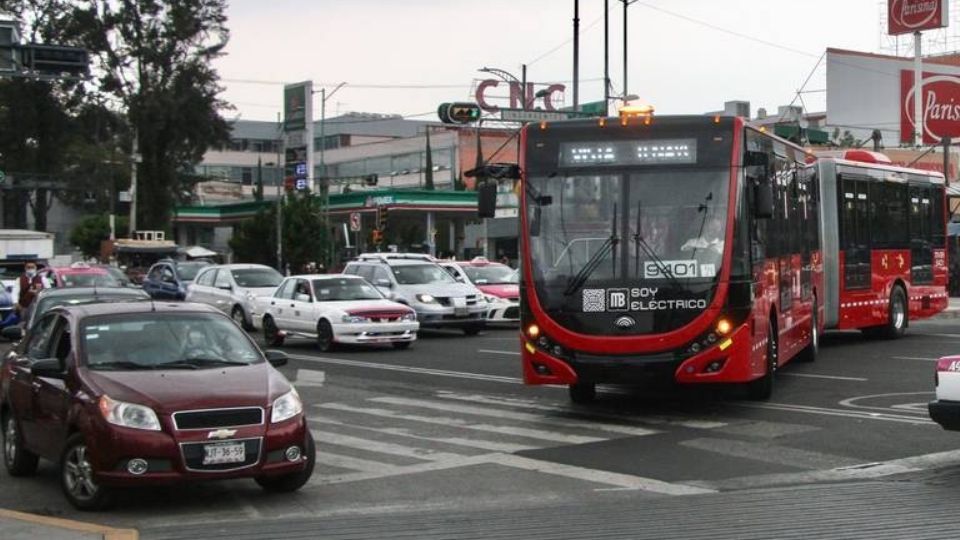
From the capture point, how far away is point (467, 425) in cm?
1400

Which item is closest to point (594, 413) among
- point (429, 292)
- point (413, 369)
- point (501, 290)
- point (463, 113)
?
point (413, 369)

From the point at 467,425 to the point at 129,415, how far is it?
18.1 ft

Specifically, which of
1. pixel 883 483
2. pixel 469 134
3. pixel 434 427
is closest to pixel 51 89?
pixel 469 134

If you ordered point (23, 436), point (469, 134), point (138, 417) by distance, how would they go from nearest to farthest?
point (138, 417) < point (23, 436) < point (469, 134)

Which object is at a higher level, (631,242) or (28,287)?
(631,242)

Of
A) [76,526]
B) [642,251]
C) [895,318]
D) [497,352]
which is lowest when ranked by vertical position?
[497,352]

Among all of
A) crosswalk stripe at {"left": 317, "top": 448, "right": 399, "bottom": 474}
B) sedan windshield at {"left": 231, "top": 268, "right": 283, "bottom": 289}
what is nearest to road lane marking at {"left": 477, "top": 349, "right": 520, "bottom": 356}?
sedan windshield at {"left": 231, "top": 268, "right": 283, "bottom": 289}

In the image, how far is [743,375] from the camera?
45.2ft

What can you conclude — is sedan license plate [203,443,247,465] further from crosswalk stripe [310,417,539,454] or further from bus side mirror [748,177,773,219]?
bus side mirror [748,177,773,219]

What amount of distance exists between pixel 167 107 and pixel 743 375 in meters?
60.0

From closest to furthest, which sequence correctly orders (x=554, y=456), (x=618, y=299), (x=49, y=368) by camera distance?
(x=49, y=368) → (x=554, y=456) → (x=618, y=299)

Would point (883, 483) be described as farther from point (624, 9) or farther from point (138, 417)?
point (624, 9)

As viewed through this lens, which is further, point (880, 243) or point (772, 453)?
point (880, 243)

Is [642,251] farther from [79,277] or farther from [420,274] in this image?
[79,277]
